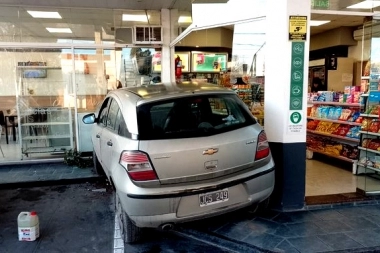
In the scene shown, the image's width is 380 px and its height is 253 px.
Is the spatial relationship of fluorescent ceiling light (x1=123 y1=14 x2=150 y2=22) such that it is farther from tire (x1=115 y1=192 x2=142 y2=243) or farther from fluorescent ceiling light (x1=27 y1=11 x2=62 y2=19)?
tire (x1=115 y1=192 x2=142 y2=243)

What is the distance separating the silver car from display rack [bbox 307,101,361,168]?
337 centimetres

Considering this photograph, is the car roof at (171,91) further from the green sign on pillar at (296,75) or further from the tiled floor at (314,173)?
the tiled floor at (314,173)

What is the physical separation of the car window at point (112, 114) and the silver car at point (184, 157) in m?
0.31

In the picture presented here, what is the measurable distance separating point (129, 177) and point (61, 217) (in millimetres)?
1793

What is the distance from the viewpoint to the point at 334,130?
6.57 metres

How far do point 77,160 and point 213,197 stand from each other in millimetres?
4272

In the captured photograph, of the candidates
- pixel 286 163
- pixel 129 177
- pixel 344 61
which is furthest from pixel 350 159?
pixel 344 61

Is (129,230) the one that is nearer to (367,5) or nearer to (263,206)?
(263,206)

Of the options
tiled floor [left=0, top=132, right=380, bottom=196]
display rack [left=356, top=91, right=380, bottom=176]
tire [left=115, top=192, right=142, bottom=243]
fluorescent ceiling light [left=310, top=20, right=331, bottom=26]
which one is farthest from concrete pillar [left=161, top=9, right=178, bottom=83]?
fluorescent ceiling light [left=310, top=20, right=331, bottom=26]

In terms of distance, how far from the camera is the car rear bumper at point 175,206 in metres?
2.99

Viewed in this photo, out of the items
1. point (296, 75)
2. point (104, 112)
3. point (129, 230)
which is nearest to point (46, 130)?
point (104, 112)

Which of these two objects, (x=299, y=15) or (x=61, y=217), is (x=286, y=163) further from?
(x=61, y=217)

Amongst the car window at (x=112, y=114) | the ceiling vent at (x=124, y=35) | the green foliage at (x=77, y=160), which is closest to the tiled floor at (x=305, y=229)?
the car window at (x=112, y=114)

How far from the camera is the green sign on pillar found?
3887 mm
